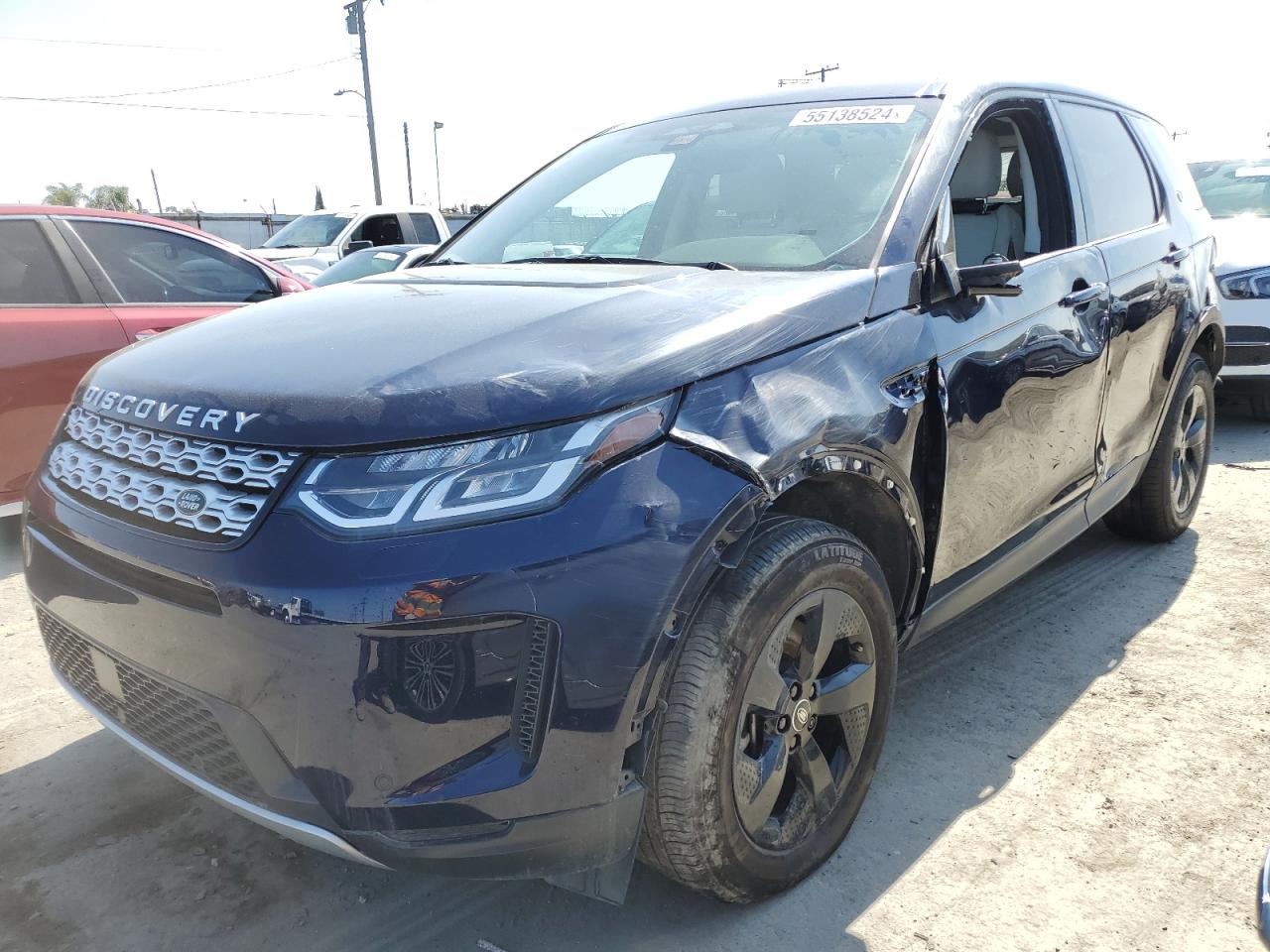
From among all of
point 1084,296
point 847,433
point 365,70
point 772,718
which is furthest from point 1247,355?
point 365,70

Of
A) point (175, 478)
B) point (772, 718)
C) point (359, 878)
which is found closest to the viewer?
point (175, 478)

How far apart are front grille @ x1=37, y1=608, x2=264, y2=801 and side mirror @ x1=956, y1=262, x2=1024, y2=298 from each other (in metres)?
1.90

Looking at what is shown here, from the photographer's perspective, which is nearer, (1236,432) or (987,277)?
(987,277)

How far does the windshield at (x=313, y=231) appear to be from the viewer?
13039mm

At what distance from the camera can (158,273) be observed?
4922mm

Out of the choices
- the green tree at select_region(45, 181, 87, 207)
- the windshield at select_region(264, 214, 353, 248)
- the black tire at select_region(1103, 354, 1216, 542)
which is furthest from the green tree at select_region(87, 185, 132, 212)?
the black tire at select_region(1103, 354, 1216, 542)

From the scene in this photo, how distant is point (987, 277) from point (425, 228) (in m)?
11.8

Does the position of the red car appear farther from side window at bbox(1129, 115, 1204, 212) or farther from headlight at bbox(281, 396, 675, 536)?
side window at bbox(1129, 115, 1204, 212)

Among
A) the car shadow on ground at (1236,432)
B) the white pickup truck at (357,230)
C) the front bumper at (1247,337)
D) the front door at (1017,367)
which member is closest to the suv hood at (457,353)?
the front door at (1017,367)

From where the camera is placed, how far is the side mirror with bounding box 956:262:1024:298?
2.42 m

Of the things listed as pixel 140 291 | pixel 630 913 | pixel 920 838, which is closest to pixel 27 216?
pixel 140 291

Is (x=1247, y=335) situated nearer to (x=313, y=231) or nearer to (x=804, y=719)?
(x=804, y=719)

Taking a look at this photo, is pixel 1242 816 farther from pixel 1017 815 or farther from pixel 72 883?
pixel 72 883

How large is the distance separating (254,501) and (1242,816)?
239cm
